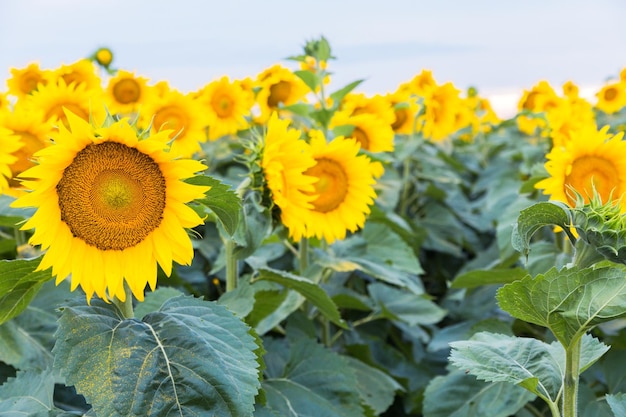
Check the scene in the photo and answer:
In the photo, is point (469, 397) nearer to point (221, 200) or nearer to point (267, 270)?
point (267, 270)

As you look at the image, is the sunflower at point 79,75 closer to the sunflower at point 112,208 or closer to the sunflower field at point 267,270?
the sunflower field at point 267,270

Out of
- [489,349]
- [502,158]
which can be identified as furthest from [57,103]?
[502,158]

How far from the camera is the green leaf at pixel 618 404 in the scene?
1.34m

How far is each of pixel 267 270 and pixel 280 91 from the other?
5.70 feet

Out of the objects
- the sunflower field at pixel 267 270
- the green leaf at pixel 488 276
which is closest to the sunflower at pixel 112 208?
the sunflower field at pixel 267 270

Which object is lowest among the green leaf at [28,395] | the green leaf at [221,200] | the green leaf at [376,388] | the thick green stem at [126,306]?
the green leaf at [376,388]

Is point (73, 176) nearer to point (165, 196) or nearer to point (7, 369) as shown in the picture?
point (165, 196)

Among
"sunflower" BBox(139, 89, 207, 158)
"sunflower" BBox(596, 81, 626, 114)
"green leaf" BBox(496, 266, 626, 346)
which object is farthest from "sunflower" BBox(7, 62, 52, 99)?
"sunflower" BBox(596, 81, 626, 114)

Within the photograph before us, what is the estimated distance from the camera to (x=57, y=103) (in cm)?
248

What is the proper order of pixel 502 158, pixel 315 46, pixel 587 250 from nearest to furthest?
pixel 587 250 → pixel 315 46 → pixel 502 158

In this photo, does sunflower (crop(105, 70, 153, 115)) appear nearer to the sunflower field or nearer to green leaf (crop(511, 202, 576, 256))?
the sunflower field

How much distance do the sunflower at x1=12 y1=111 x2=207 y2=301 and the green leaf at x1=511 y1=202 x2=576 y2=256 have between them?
0.53 meters

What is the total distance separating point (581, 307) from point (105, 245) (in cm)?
78

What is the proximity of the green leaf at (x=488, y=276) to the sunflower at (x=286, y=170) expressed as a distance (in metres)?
0.58
